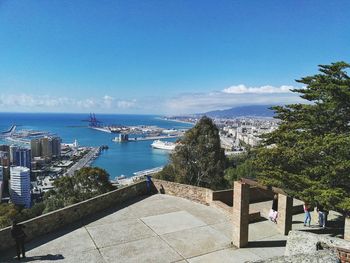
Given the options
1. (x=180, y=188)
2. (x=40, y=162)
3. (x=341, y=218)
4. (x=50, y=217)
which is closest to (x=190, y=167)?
(x=180, y=188)

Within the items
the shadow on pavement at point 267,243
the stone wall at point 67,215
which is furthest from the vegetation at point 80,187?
the shadow on pavement at point 267,243

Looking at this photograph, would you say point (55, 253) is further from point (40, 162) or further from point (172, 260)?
point (40, 162)

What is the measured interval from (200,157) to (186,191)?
376 inches

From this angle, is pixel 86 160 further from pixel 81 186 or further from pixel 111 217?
pixel 111 217

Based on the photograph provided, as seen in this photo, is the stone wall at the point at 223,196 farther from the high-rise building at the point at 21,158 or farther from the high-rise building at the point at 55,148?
the high-rise building at the point at 55,148

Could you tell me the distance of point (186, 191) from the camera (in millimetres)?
13039

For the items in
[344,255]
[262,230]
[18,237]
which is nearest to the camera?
[344,255]

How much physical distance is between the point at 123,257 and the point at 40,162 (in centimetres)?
10313

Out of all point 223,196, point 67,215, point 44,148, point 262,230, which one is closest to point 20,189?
point 67,215

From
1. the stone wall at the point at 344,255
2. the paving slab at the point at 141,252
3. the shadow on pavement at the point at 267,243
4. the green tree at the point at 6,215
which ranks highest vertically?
the stone wall at the point at 344,255

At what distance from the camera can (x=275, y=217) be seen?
10484 mm

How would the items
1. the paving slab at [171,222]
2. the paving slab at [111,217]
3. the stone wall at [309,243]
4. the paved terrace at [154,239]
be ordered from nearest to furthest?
the stone wall at [309,243], the paved terrace at [154,239], the paving slab at [171,222], the paving slab at [111,217]

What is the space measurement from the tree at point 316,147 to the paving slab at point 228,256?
2.01m

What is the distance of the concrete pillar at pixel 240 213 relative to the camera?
838 cm
